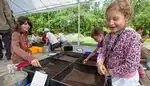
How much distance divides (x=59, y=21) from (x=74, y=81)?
7621mm

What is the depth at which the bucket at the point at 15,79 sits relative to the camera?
3.19 ft

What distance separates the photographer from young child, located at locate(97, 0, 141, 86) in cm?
88

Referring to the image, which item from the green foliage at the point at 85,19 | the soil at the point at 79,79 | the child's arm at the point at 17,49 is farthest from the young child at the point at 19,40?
the green foliage at the point at 85,19

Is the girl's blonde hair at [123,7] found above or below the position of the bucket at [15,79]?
above

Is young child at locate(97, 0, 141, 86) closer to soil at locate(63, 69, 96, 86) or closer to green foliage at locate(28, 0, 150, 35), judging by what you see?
soil at locate(63, 69, 96, 86)

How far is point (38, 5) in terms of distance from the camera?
543 centimetres

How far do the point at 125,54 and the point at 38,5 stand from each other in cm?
489

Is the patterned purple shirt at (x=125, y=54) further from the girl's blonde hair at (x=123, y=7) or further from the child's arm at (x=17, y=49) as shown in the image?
the child's arm at (x=17, y=49)

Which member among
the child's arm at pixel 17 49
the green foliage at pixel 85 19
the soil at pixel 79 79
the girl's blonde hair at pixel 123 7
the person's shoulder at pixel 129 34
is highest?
the green foliage at pixel 85 19

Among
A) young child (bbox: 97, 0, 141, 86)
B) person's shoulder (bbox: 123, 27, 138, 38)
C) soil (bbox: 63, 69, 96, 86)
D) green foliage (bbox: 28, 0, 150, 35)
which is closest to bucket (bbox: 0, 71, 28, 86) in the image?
soil (bbox: 63, 69, 96, 86)

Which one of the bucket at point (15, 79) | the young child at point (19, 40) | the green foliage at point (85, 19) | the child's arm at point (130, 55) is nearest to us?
the child's arm at point (130, 55)

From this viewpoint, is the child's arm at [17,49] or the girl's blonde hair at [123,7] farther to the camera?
the child's arm at [17,49]

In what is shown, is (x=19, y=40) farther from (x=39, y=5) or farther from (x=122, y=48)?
(x=39, y=5)

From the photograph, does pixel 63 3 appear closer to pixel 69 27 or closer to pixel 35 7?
pixel 35 7
